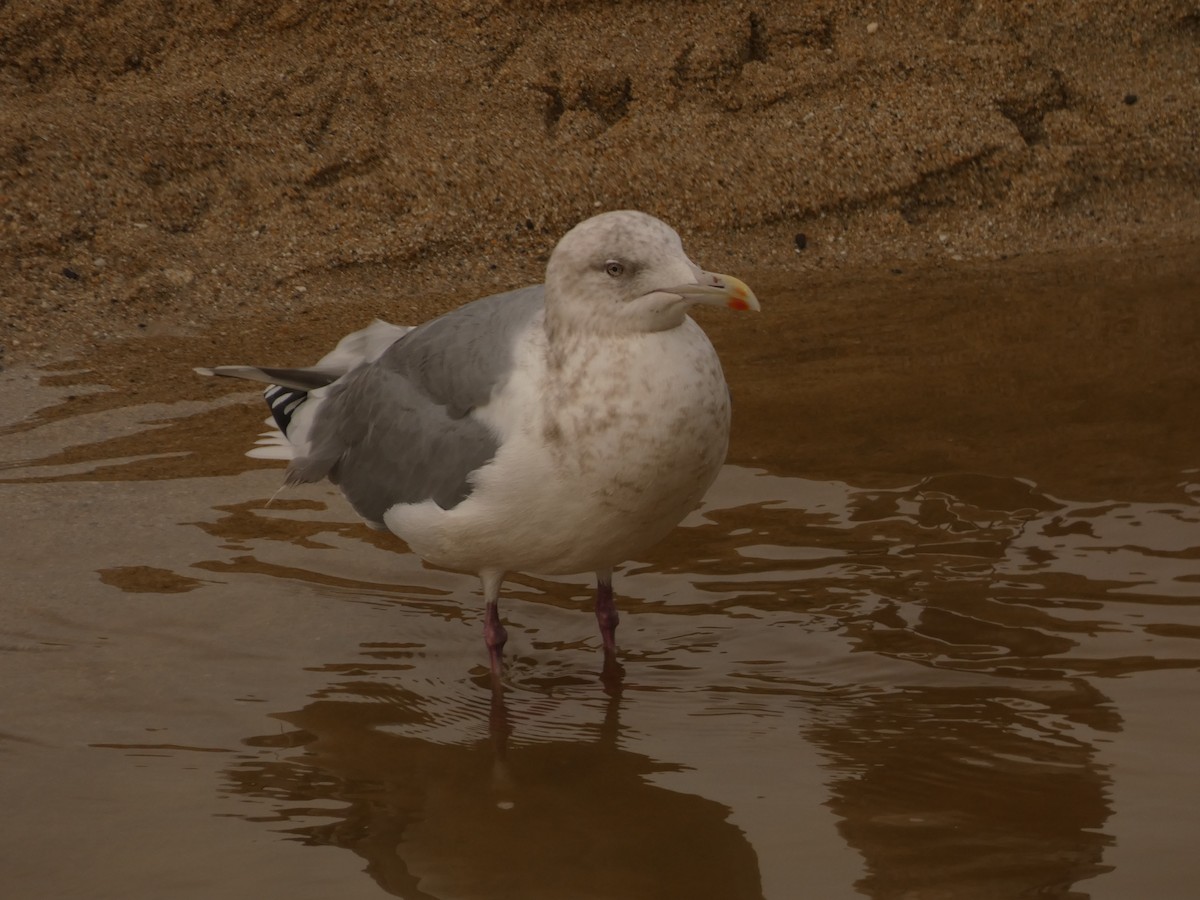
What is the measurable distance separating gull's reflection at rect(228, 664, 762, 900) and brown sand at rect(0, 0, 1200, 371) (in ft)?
9.99

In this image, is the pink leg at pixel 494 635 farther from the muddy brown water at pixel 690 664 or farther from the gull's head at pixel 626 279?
the gull's head at pixel 626 279

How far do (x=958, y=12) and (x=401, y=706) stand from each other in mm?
5641

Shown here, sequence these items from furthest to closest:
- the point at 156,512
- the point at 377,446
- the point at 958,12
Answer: the point at 958,12 < the point at 156,512 < the point at 377,446

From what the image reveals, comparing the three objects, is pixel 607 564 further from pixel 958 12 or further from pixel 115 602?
pixel 958 12

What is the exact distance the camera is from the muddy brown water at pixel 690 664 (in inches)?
131

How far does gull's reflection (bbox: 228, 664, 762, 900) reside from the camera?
3.27 metres

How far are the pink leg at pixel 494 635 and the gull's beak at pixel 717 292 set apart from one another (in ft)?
3.77

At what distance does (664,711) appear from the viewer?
13.3ft

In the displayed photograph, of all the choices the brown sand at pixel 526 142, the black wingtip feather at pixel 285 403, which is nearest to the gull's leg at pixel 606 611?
the black wingtip feather at pixel 285 403

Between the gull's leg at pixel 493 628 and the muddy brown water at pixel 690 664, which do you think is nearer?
the muddy brown water at pixel 690 664

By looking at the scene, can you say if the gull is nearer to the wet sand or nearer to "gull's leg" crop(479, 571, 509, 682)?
"gull's leg" crop(479, 571, 509, 682)

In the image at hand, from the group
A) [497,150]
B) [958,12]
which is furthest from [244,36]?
[958,12]

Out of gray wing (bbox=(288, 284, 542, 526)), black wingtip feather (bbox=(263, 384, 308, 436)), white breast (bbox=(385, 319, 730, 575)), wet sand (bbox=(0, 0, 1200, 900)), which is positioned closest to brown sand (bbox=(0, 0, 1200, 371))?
wet sand (bbox=(0, 0, 1200, 900))

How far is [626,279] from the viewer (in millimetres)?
3701
